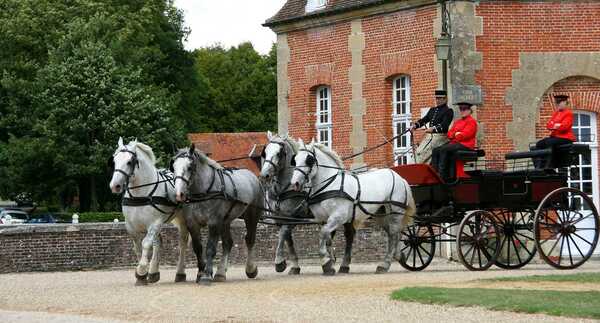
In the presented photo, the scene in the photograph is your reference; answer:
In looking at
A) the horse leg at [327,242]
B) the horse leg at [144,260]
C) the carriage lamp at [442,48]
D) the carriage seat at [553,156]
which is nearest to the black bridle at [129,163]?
the horse leg at [144,260]

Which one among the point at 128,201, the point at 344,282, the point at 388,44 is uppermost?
the point at 388,44

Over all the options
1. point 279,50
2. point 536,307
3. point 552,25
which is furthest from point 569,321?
point 279,50

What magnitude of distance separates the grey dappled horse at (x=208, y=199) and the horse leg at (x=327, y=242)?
128 centimetres

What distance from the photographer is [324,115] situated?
29641mm

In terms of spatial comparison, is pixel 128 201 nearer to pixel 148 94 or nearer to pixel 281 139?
pixel 281 139

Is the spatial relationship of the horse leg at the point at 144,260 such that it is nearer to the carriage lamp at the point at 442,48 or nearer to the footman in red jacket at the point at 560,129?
the footman in red jacket at the point at 560,129

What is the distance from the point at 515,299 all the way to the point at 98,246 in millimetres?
11489

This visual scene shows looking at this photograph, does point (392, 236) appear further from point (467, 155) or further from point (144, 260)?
point (144, 260)

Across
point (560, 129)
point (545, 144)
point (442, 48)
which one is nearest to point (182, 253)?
point (545, 144)

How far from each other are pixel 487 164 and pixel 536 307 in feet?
40.3

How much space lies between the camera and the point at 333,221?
20203 mm

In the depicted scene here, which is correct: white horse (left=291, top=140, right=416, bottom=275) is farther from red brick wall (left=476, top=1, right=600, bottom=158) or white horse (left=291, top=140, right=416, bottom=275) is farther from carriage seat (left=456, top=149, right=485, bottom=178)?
red brick wall (left=476, top=1, right=600, bottom=158)

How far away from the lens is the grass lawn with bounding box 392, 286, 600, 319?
515 inches

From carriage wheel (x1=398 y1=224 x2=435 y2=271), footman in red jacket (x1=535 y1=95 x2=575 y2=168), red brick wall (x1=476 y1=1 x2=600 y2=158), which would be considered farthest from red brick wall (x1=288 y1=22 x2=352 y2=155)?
footman in red jacket (x1=535 y1=95 x2=575 y2=168)
